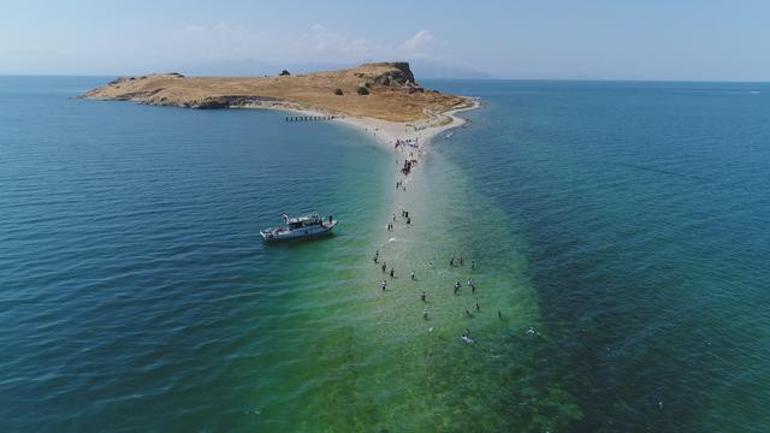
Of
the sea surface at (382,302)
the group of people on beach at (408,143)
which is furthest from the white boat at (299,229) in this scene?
the group of people on beach at (408,143)

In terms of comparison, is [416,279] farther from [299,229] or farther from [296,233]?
[299,229]

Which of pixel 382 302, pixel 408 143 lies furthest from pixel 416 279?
pixel 408 143

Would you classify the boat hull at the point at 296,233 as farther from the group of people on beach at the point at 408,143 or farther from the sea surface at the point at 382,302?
the group of people on beach at the point at 408,143

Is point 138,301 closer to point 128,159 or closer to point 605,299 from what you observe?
point 605,299

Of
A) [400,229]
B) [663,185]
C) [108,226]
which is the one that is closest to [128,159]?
[108,226]

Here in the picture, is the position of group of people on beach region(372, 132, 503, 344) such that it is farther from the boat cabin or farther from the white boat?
the boat cabin

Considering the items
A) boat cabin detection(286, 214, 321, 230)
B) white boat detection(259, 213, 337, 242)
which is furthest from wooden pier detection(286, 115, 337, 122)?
boat cabin detection(286, 214, 321, 230)
